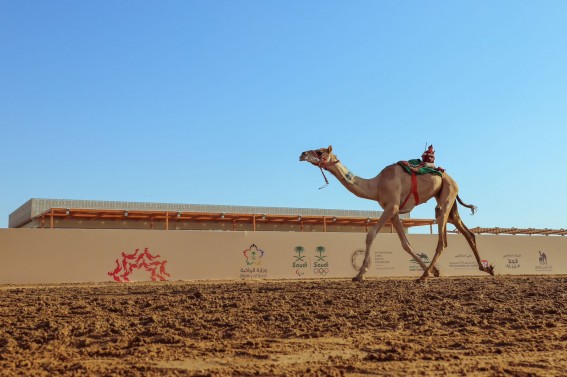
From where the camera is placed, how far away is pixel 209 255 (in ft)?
85.0

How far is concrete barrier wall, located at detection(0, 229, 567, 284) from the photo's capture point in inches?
921

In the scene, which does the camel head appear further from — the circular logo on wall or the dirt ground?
the circular logo on wall

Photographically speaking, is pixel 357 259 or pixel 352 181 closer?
pixel 352 181

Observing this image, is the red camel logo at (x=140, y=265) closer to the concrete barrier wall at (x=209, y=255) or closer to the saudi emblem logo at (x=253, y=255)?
the concrete barrier wall at (x=209, y=255)

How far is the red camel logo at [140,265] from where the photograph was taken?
79.6ft

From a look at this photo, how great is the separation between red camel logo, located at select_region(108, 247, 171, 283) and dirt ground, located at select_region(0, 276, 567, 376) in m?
15.0

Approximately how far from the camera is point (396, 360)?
470cm

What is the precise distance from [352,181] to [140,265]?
44.3 ft

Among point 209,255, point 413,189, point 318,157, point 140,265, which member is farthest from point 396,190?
point 140,265

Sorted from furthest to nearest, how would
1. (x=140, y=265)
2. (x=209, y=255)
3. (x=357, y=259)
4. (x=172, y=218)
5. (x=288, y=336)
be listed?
A: (x=172, y=218), (x=357, y=259), (x=209, y=255), (x=140, y=265), (x=288, y=336)

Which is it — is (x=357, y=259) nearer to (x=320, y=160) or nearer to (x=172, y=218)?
(x=172, y=218)

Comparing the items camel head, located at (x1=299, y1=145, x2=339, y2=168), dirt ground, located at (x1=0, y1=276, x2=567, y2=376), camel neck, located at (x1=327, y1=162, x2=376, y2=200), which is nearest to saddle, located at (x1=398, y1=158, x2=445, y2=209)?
camel neck, located at (x1=327, y1=162, x2=376, y2=200)

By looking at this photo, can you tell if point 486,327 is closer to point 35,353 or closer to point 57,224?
point 35,353

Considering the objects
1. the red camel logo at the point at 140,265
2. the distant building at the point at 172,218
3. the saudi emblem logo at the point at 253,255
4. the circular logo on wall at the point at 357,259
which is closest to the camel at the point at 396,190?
the red camel logo at the point at 140,265
